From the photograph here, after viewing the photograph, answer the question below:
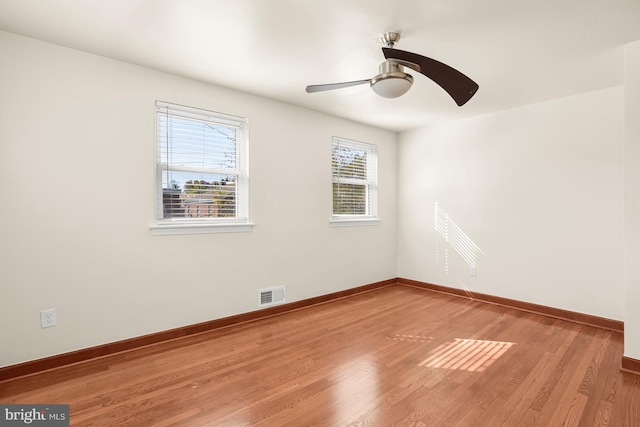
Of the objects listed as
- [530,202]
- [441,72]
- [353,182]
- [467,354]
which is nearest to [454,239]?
[530,202]

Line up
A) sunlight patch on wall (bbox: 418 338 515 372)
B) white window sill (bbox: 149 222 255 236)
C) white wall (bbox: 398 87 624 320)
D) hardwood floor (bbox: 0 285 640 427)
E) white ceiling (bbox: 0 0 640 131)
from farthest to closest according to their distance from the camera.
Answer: white wall (bbox: 398 87 624 320) < white window sill (bbox: 149 222 255 236) < sunlight patch on wall (bbox: 418 338 515 372) < white ceiling (bbox: 0 0 640 131) < hardwood floor (bbox: 0 285 640 427)

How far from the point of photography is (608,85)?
10.1 feet

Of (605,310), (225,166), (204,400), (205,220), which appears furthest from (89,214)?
(605,310)

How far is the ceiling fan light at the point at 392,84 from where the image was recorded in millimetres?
2093

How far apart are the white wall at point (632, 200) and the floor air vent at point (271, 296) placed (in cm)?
300

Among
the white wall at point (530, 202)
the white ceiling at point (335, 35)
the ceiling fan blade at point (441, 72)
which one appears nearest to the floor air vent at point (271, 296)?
the white ceiling at point (335, 35)

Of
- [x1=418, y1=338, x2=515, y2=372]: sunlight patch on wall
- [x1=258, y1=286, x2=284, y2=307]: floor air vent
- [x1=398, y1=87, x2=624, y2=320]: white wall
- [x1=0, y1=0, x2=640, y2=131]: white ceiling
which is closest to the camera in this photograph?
[x1=0, y1=0, x2=640, y2=131]: white ceiling

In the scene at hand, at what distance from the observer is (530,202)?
144 inches

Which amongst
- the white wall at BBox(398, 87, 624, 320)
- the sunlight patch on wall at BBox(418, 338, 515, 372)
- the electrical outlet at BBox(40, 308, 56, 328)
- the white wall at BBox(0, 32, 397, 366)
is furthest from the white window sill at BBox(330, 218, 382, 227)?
the electrical outlet at BBox(40, 308, 56, 328)

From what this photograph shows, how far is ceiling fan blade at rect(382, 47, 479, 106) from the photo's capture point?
1.87 meters

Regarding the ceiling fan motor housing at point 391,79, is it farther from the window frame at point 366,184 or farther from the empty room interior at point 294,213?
the window frame at point 366,184

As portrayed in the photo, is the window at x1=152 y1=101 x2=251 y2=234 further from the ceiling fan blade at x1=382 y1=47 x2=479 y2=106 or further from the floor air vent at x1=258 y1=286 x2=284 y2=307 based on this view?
the ceiling fan blade at x1=382 y1=47 x2=479 y2=106

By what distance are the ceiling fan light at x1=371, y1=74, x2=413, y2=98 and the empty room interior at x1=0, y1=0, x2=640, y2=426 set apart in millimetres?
16

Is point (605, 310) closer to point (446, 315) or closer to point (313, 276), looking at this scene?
point (446, 315)
